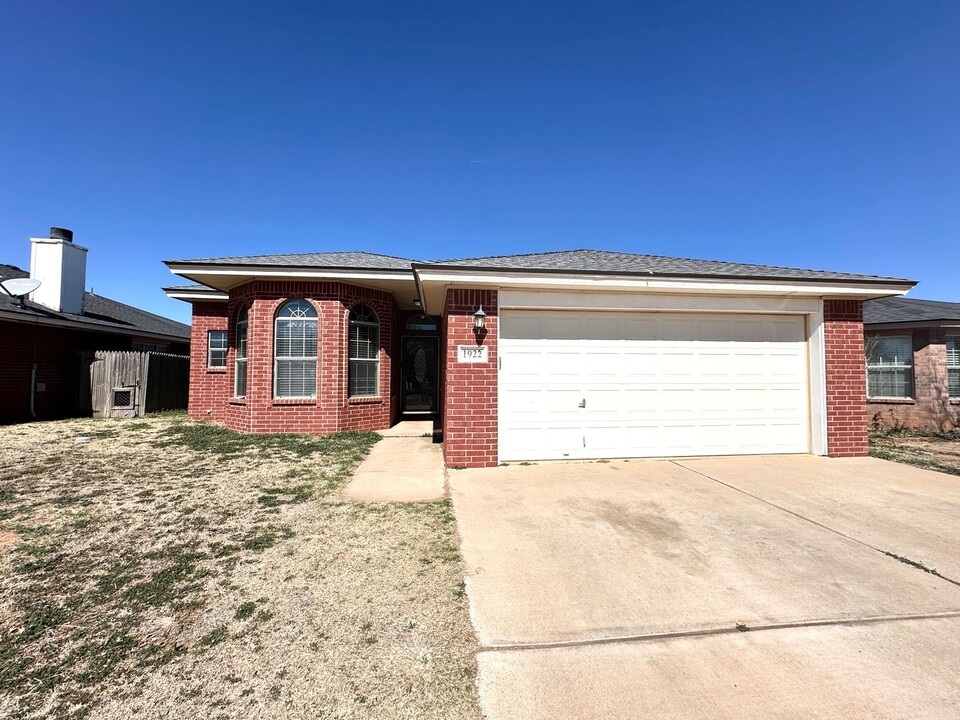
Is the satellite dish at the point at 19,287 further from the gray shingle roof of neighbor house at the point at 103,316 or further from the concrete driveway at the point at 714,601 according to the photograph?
the concrete driveway at the point at 714,601

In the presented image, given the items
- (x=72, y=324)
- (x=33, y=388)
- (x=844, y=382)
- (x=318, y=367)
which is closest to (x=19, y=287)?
(x=72, y=324)

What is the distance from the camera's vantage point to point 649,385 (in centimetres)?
682

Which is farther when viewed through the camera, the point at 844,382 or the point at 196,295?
the point at 196,295

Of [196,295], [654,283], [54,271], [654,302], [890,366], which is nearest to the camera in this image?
[654,283]

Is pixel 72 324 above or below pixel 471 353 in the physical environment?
above

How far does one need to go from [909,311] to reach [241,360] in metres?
17.5

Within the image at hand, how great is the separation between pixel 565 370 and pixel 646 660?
15.4ft

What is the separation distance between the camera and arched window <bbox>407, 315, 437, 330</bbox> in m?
11.8

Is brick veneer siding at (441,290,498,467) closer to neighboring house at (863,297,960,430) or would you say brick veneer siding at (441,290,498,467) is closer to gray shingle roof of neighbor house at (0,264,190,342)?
neighboring house at (863,297,960,430)

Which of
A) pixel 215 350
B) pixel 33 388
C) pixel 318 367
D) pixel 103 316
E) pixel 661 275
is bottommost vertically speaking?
pixel 33 388

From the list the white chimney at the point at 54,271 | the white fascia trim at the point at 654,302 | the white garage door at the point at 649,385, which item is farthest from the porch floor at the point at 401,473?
the white chimney at the point at 54,271

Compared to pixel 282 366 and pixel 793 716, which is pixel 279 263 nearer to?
pixel 282 366

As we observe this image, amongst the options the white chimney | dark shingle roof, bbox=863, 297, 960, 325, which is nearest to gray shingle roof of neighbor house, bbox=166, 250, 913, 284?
dark shingle roof, bbox=863, 297, 960, 325

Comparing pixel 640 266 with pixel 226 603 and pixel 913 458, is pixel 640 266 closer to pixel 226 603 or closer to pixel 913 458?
pixel 913 458
